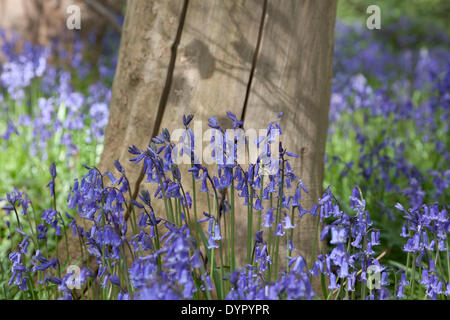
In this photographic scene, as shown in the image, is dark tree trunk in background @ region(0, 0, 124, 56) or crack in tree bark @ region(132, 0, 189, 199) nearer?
crack in tree bark @ region(132, 0, 189, 199)

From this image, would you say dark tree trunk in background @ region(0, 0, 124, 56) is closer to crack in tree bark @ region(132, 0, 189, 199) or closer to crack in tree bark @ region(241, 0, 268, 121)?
crack in tree bark @ region(132, 0, 189, 199)

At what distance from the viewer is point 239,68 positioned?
9.06 feet

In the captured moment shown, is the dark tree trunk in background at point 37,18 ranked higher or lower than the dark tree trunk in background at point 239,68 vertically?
higher

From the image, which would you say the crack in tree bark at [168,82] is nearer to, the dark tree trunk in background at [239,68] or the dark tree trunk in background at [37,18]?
the dark tree trunk in background at [239,68]

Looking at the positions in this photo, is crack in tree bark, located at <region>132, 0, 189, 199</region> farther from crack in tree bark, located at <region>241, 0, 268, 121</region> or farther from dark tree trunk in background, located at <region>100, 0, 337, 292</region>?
crack in tree bark, located at <region>241, 0, 268, 121</region>

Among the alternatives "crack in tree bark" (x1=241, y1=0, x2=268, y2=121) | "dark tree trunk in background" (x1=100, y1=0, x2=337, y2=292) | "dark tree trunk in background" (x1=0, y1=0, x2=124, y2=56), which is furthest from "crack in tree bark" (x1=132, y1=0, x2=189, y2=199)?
"dark tree trunk in background" (x1=0, y1=0, x2=124, y2=56)

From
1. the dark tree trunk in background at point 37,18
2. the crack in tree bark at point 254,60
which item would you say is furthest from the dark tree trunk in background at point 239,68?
the dark tree trunk in background at point 37,18

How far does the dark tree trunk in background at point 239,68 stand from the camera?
9.02ft

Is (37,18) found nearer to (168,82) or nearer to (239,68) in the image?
(168,82)

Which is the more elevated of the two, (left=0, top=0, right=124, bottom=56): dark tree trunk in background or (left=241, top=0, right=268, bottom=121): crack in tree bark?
(left=0, top=0, right=124, bottom=56): dark tree trunk in background

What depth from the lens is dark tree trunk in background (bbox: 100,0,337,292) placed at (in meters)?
2.75

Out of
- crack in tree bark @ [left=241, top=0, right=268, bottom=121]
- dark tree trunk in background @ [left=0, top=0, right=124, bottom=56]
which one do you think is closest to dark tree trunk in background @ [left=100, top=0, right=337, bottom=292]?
crack in tree bark @ [left=241, top=0, right=268, bottom=121]

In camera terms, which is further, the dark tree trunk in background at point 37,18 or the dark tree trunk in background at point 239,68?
the dark tree trunk in background at point 37,18
